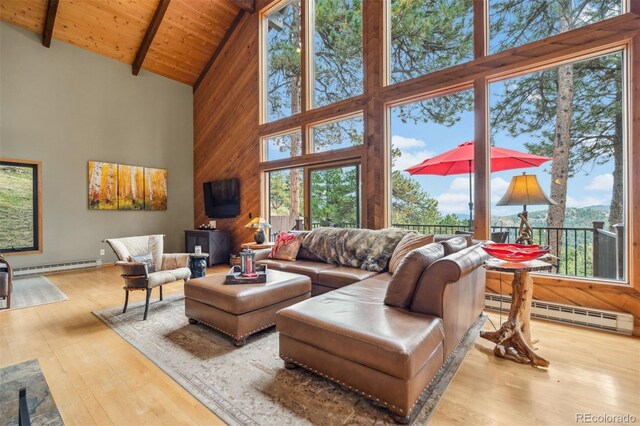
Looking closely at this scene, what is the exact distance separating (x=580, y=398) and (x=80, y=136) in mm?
7959

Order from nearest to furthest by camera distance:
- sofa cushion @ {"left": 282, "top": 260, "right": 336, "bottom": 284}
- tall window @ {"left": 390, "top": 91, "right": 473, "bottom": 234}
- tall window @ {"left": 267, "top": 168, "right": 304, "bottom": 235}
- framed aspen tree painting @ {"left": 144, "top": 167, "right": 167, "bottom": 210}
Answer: sofa cushion @ {"left": 282, "top": 260, "right": 336, "bottom": 284} → tall window @ {"left": 390, "top": 91, "right": 473, "bottom": 234} → tall window @ {"left": 267, "top": 168, "right": 304, "bottom": 235} → framed aspen tree painting @ {"left": 144, "top": 167, "right": 167, "bottom": 210}

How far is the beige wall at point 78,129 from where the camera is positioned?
5.21 metres

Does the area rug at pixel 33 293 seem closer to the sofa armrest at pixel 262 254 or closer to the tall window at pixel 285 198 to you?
the sofa armrest at pixel 262 254

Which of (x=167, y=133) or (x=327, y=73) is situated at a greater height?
(x=327, y=73)

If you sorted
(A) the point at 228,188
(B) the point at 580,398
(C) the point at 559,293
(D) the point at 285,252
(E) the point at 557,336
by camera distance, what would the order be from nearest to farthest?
1. (B) the point at 580,398
2. (E) the point at 557,336
3. (C) the point at 559,293
4. (D) the point at 285,252
5. (A) the point at 228,188

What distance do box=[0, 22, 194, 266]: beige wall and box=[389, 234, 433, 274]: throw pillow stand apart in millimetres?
5855

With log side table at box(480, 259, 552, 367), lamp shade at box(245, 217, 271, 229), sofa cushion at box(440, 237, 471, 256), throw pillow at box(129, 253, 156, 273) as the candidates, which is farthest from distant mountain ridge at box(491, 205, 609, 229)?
throw pillow at box(129, 253, 156, 273)

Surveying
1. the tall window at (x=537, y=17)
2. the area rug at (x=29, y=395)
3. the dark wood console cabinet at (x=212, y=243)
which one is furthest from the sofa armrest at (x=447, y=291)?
the dark wood console cabinet at (x=212, y=243)

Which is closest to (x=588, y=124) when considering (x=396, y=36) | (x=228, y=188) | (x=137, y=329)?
(x=396, y=36)

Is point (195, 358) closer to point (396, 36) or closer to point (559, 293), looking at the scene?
point (559, 293)

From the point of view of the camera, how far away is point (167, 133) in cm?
712

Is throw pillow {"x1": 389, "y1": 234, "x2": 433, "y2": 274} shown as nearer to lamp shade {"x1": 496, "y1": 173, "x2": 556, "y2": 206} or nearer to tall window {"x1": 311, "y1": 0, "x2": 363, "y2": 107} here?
lamp shade {"x1": 496, "y1": 173, "x2": 556, "y2": 206}

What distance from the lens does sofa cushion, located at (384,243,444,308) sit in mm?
2025

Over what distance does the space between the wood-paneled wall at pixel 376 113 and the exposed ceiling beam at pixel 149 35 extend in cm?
137
